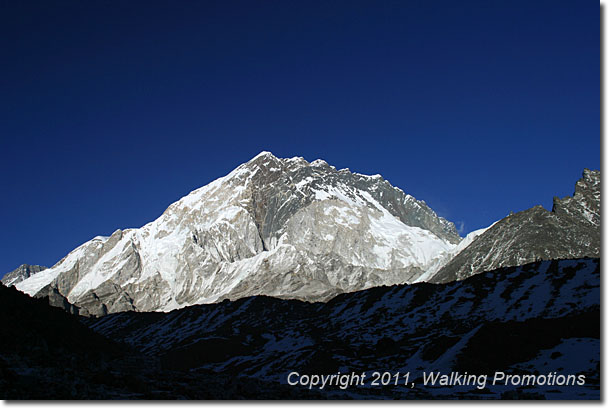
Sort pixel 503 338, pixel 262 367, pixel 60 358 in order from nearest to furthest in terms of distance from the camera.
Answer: pixel 60 358, pixel 503 338, pixel 262 367

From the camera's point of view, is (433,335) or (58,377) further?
(433,335)

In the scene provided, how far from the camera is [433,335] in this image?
12875cm

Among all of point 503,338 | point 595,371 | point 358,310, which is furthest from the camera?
point 358,310

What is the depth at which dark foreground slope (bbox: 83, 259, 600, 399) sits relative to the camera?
284 ft

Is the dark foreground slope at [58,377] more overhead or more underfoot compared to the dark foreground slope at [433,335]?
more underfoot

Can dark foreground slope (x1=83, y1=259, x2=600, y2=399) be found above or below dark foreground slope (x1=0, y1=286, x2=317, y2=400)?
above

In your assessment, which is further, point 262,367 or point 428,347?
point 262,367

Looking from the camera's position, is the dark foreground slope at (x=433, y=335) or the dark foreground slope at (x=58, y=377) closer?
the dark foreground slope at (x=58, y=377)

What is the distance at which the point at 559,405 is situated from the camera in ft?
87.6

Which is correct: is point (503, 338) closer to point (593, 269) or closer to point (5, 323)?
point (593, 269)

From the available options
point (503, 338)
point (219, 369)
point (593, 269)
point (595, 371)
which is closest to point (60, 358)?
point (595, 371)

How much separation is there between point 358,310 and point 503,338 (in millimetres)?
82224

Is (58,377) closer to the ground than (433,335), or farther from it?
closer to the ground

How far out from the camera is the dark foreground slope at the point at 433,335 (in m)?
86.4
